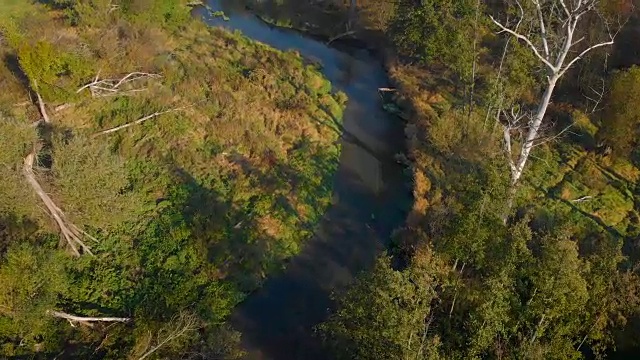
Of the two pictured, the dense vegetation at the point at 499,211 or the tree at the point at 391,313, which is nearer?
the tree at the point at 391,313

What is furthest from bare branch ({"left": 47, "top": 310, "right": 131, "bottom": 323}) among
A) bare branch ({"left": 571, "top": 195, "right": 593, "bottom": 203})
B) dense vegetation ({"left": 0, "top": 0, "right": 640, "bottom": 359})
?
bare branch ({"left": 571, "top": 195, "right": 593, "bottom": 203})

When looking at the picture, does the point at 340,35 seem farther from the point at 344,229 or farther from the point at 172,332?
the point at 172,332

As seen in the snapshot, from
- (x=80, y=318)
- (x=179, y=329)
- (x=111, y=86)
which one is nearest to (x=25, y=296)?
(x=80, y=318)

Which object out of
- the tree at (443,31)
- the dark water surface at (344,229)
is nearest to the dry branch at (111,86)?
the dark water surface at (344,229)

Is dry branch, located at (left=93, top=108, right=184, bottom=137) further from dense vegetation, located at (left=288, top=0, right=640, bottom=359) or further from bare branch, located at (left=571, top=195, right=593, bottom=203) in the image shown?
bare branch, located at (left=571, top=195, right=593, bottom=203)

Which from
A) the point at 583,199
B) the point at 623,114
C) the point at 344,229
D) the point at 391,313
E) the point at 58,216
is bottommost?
the point at 344,229

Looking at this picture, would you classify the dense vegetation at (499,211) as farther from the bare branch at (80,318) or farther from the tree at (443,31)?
the bare branch at (80,318)
